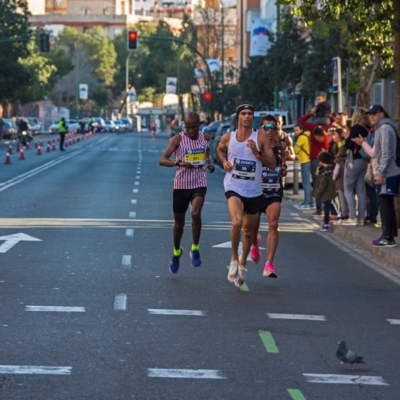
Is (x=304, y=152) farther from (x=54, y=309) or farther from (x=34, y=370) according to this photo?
(x=34, y=370)

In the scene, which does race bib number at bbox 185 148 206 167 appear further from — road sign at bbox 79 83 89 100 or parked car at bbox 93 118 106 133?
road sign at bbox 79 83 89 100

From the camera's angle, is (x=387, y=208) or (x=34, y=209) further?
(x=34, y=209)

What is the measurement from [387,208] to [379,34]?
669cm

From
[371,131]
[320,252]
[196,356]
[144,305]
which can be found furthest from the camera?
[371,131]

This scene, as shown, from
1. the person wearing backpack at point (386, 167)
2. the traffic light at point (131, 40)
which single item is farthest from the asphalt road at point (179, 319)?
the traffic light at point (131, 40)

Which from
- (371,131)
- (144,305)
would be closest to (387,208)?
(371,131)

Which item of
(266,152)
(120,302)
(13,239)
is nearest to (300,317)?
(120,302)

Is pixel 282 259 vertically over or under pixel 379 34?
under

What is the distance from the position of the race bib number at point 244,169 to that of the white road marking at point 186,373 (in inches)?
185

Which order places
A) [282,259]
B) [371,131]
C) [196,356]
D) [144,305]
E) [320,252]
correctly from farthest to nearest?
[371,131] < [320,252] < [282,259] < [144,305] < [196,356]

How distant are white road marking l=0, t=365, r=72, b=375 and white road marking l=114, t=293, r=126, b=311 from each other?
2815 mm

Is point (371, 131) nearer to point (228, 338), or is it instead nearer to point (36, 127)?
point (228, 338)

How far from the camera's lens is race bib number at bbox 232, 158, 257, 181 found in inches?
514

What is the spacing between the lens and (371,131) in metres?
19.0
